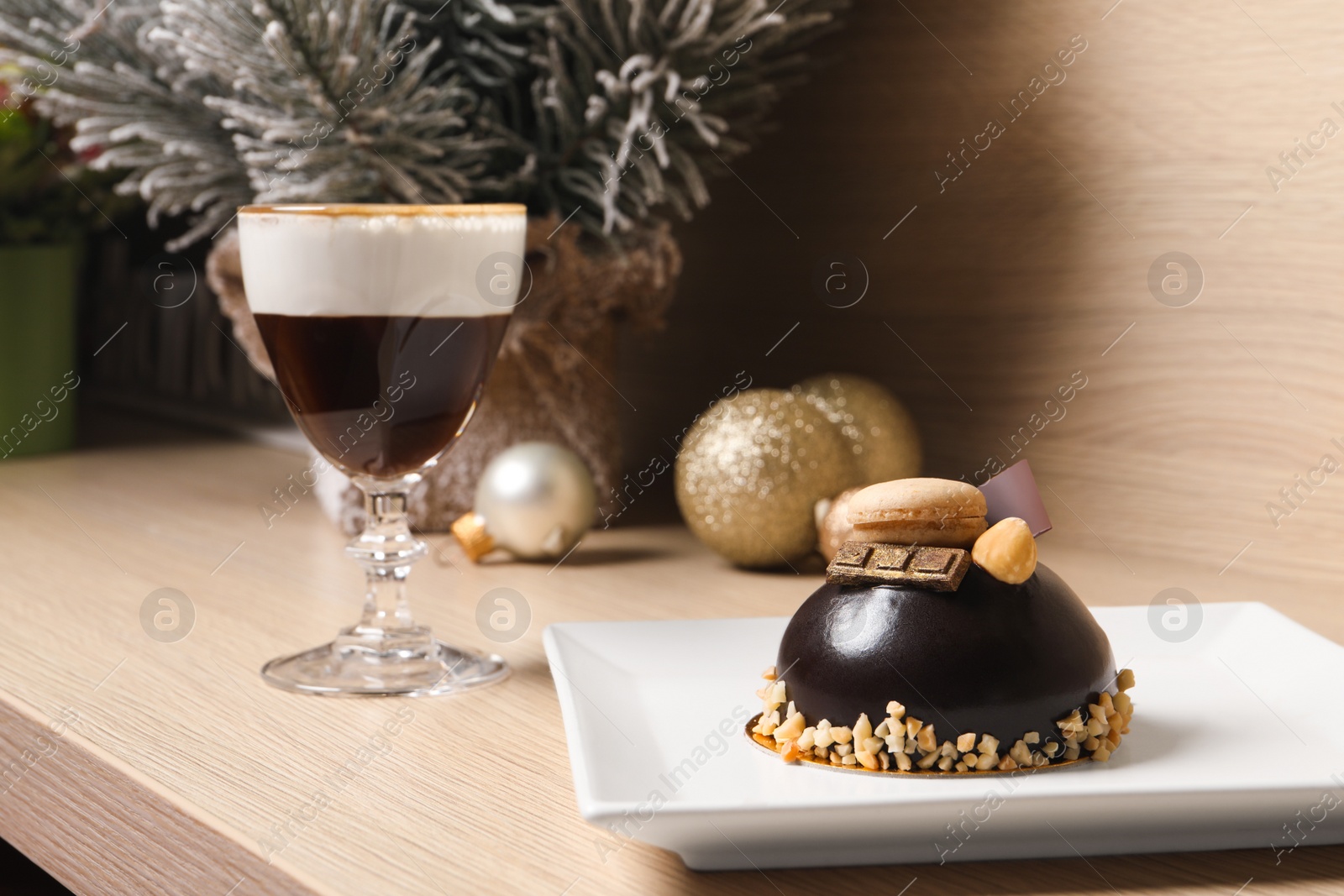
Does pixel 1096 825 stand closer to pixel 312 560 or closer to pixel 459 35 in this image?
pixel 312 560

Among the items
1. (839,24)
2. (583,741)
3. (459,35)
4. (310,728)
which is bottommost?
(310,728)

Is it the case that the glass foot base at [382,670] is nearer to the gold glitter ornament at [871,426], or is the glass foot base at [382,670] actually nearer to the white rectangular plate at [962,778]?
the white rectangular plate at [962,778]

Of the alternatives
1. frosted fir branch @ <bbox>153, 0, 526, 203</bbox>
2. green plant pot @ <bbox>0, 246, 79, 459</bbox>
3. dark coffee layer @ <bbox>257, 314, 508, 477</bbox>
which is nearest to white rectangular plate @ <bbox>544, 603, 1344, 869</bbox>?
dark coffee layer @ <bbox>257, 314, 508, 477</bbox>

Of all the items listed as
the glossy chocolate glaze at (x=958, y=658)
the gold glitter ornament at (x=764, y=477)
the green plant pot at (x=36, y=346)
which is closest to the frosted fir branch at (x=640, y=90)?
the gold glitter ornament at (x=764, y=477)

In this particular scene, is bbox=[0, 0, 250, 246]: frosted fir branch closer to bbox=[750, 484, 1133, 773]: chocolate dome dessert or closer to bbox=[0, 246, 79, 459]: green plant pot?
bbox=[0, 246, 79, 459]: green plant pot

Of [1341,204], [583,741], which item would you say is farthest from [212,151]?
[1341,204]

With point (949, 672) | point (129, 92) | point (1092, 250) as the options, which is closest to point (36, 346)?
point (129, 92)
